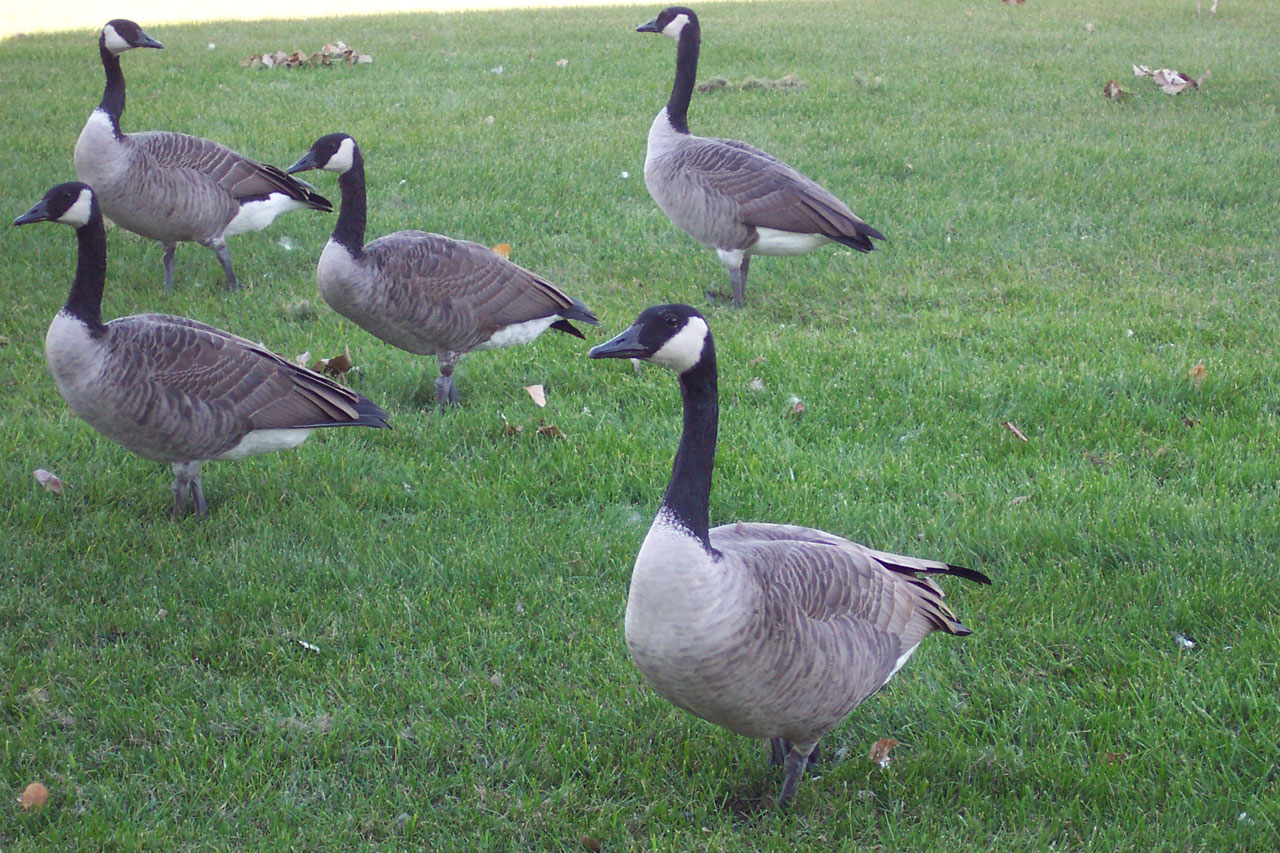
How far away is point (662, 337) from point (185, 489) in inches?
115

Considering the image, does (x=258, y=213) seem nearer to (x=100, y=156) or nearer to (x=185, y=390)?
(x=100, y=156)

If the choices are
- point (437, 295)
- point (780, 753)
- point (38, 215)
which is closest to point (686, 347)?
point (780, 753)

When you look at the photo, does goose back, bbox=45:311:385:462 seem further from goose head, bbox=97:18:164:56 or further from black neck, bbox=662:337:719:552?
goose head, bbox=97:18:164:56

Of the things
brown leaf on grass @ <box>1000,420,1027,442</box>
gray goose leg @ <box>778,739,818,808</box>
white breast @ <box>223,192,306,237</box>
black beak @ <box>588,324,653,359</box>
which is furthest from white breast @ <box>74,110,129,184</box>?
gray goose leg @ <box>778,739,818,808</box>

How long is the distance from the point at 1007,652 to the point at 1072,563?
578 millimetres

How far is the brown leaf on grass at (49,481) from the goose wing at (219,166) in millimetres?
2876

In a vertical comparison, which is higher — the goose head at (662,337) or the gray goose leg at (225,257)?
the goose head at (662,337)

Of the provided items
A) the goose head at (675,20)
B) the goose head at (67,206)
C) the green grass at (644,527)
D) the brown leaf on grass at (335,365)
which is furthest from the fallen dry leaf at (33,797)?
the goose head at (675,20)

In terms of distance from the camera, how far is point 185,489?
4.86 meters

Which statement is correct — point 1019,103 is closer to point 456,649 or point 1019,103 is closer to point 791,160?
point 791,160

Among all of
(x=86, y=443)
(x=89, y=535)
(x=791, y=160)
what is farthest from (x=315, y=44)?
(x=89, y=535)

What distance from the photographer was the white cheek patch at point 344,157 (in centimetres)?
589

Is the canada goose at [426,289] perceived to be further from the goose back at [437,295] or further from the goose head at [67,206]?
the goose head at [67,206]

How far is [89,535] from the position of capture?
4.59 m
